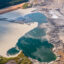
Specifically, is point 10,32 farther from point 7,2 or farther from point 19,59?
point 7,2

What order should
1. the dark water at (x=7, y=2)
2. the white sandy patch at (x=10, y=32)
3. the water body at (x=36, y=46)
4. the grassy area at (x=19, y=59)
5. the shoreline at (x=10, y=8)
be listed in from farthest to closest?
the dark water at (x=7, y=2), the shoreline at (x=10, y=8), the white sandy patch at (x=10, y=32), the water body at (x=36, y=46), the grassy area at (x=19, y=59)

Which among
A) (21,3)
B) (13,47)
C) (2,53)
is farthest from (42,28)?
(21,3)

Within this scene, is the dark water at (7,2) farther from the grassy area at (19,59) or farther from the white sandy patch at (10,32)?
the grassy area at (19,59)

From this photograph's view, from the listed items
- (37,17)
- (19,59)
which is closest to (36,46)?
(19,59)

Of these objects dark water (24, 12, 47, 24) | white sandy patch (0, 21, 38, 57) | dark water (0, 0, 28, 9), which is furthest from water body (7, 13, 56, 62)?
dark water (0, 0, 28, 9)

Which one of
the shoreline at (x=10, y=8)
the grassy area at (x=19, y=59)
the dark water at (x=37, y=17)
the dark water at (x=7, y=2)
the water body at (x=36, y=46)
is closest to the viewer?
the grassy area at (x=19, y=59)

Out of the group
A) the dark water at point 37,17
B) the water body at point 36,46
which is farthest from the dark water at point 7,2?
the water body at point 36,46
